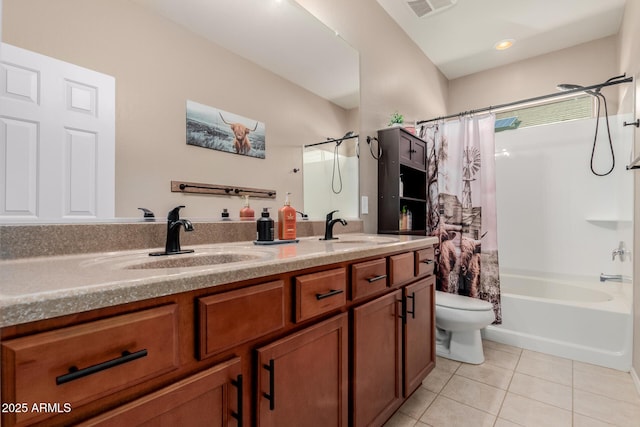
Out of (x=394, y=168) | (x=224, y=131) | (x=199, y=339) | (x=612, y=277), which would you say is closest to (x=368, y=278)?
(x=199, y=339)

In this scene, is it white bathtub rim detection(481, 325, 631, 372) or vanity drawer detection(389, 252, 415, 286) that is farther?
white bathtub rim detection(481, 325, 631, 372)

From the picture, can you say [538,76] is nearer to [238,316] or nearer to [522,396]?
[522,396]

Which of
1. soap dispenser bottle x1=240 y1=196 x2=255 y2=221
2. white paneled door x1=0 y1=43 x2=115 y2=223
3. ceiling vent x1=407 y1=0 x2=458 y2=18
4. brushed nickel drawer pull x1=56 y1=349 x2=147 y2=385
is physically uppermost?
ceiling vent x1=407 y1=0 x2=458 y2=18

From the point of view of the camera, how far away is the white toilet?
2027 millimetres

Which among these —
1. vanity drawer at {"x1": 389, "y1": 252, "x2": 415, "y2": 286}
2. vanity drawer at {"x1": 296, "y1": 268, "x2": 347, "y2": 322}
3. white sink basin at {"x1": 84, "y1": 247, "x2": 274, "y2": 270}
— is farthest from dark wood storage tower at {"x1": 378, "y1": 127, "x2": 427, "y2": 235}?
white sink basin at {"x1": 84, "y1": 247, "x2": 274, "y2": 270}

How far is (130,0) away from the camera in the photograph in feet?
3.47

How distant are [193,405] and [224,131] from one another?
1.06 m

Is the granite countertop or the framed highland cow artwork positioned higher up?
the framed highland cow artwork

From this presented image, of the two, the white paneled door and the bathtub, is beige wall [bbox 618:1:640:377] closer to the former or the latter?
the bathtub

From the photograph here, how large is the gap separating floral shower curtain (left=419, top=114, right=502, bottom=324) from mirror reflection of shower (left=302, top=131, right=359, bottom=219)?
854 mm

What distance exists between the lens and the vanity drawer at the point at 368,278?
115 centimetres

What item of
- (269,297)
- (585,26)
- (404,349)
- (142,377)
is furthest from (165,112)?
(585,26)

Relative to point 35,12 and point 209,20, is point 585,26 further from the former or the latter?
point 35,12

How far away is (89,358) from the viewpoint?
0.50 m
